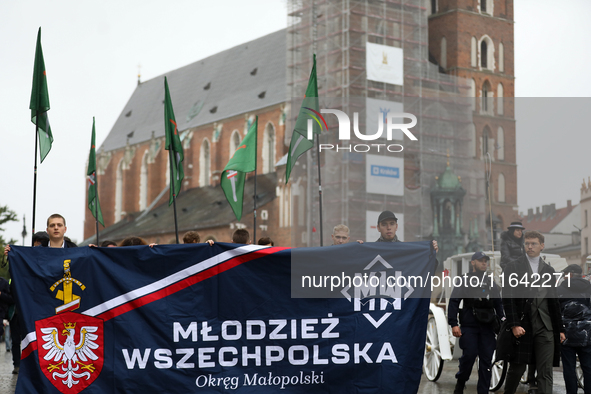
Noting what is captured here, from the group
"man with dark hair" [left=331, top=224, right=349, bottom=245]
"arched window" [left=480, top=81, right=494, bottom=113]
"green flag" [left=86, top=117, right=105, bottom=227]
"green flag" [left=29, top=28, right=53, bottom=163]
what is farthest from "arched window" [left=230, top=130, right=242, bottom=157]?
"man with dark hair" [left=331, top=224, right=349, bottom=245]

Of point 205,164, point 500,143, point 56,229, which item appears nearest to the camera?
point 56,229

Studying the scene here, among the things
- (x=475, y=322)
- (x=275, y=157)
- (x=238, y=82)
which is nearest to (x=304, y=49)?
(x=275, y=157)

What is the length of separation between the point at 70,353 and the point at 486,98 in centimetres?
4254

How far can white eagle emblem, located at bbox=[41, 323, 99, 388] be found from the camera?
25.1ft

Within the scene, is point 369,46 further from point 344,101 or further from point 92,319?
point 92,319

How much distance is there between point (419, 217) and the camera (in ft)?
136

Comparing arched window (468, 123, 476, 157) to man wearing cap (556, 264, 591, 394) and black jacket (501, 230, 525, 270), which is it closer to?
man wearing cap (556, 264, 591, 394)

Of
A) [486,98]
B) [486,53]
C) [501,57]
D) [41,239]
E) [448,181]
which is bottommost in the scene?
[41,239]

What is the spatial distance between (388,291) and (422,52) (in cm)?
3634

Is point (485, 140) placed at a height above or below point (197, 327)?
above

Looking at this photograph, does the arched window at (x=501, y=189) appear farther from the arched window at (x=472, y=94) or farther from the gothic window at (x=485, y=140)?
the arched window at (x=472, y=94)

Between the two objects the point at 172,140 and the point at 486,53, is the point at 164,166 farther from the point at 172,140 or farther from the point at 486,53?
the point at 172,140

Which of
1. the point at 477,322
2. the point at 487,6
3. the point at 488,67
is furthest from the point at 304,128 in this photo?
the point at 487,6

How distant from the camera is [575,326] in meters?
9.01
